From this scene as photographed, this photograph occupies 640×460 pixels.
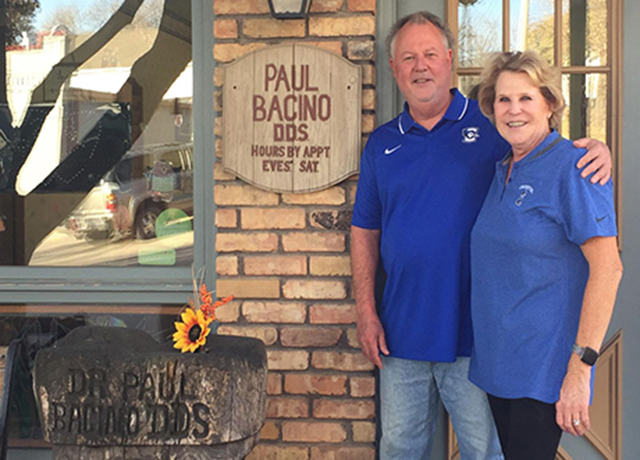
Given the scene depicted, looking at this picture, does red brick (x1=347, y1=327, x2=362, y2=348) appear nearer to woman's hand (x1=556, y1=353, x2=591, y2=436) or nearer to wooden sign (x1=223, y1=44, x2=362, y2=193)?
wooden sign (x1=223, y1=44, x2=362, y2=193)

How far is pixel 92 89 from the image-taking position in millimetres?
3234

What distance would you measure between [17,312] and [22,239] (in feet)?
1.09

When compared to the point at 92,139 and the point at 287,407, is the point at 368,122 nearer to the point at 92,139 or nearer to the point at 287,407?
the point at 287,407

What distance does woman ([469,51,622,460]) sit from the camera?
188cm

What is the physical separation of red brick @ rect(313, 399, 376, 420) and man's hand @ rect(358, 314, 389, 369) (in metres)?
0.38

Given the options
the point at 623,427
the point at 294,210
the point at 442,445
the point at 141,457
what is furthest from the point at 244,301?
the point at 623,427

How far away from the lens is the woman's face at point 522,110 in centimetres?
Result: 201

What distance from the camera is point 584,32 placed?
9.41ft

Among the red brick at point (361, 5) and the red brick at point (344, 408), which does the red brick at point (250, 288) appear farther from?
the red brick at point (361, 5)

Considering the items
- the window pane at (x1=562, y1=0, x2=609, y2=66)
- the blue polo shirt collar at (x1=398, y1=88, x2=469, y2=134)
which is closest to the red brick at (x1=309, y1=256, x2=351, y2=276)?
the blue polo shirt collar at (x1=398, y1=88, x2=469, y2=134)

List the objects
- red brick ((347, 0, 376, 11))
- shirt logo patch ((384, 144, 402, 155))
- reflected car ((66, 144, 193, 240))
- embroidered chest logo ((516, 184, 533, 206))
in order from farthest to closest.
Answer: reflected car ((66, 144, 193, 240))
red brick ((347, 0, 376, 11))
shirt logo patch ((384, 144, 402, 155))
embroidered chest logo ((516, 184, 533, 206))

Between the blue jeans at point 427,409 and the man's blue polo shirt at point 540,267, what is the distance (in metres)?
0.39

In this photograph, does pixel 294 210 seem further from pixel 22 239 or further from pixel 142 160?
pixel 22 239

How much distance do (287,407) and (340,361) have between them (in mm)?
287
